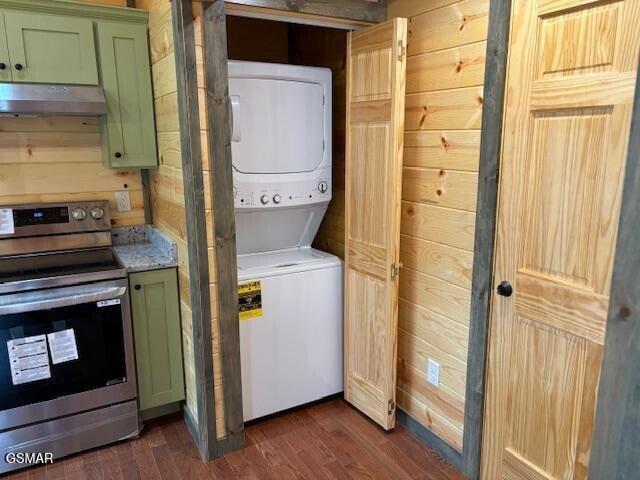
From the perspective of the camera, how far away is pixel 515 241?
66.0 inches

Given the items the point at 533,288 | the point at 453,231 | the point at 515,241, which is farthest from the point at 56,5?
the point at 533,288

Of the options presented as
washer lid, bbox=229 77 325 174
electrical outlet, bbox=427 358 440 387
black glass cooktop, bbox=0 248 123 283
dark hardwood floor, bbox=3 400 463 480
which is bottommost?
dark hardwood floor, bbox=3 400 463 480

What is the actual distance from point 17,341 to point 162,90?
1.30 m

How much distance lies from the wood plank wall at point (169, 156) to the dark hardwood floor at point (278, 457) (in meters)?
0.22

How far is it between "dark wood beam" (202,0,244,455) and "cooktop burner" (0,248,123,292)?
22.9 inches

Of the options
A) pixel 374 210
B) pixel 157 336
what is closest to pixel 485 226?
pixel 374 210

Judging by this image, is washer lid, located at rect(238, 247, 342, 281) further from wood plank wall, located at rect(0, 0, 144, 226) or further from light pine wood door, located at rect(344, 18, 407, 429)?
wood plank wall, located at rect(0, 0, 144, 226)

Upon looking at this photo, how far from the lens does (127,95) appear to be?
2.32 metres

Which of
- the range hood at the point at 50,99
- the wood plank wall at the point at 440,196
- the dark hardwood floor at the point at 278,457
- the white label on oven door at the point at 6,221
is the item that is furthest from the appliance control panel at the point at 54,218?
the wood plank wall at the point at 440,196

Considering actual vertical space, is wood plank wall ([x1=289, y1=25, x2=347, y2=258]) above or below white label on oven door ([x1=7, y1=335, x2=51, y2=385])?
above

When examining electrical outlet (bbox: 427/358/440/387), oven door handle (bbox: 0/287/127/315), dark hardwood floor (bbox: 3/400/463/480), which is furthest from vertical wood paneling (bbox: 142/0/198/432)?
electrical outlet (bbox: 427/358/440/387)

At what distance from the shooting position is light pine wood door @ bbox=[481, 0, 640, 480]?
1.37 metres

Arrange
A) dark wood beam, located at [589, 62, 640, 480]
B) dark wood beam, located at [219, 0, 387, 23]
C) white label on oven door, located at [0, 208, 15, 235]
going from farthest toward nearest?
white label on oven door, located at [0, 208, 15, 235]
dark wood beam, located at [219, 0, 387, 23]
dark wood beam, located at [589, 62, 640, 480]

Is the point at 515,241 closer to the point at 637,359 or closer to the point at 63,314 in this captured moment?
the point at 637,359
